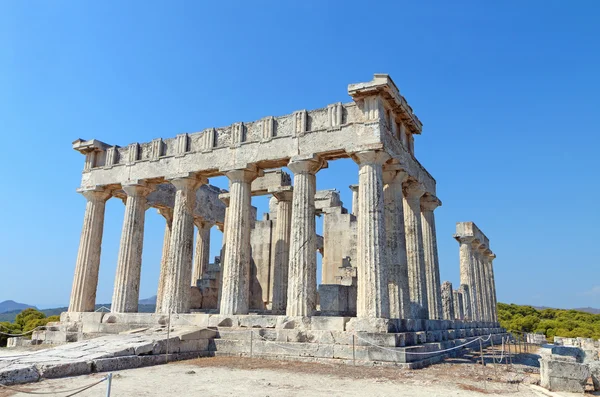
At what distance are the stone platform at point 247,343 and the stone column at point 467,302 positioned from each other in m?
13.1

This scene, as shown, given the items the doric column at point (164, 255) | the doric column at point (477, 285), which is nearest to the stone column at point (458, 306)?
the doric column at point (477, 285)

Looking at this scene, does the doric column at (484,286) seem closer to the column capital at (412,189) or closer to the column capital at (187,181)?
the column capital at (412,189)

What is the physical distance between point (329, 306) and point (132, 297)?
908cm

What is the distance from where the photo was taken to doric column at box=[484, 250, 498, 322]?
A: 36344 millimetres

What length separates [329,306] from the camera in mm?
18188

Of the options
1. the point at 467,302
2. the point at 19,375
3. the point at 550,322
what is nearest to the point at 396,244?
the point at 19,375

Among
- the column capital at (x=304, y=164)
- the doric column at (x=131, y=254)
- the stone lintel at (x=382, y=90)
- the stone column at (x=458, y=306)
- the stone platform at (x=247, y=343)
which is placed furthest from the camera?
the stone column at (x=458, y=306)

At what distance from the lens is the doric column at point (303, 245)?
623 inches

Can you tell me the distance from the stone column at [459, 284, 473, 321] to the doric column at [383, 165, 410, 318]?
50.9 ft

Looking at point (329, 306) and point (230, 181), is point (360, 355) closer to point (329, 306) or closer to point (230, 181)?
point (329, 306)

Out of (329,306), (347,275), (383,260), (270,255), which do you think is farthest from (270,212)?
(383,260)

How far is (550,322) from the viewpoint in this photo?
48.2 meters

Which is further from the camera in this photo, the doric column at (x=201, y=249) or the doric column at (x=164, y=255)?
the doric column at (x=201, y=249)

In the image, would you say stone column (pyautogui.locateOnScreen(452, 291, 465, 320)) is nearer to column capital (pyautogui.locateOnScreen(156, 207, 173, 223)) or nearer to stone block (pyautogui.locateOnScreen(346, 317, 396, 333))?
stone block (pyautogui.locateOnScreen(346, 317, 396, 333))
